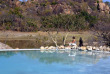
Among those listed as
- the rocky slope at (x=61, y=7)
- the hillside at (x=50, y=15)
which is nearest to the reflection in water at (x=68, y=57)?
the hillside at (x=50, y=15)

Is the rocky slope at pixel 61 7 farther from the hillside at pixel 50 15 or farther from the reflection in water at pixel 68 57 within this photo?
the reflection in water at pixel 68 57

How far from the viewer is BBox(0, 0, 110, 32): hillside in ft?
58.5

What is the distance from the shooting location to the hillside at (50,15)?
17837 mm

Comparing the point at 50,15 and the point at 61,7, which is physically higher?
the point at 61,7

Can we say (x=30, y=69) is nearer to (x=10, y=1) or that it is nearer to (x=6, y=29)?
(x=6, y=29)

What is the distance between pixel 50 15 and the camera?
3212 cm

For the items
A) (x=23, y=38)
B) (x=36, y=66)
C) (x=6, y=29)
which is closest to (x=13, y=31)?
(x=6, y=29)

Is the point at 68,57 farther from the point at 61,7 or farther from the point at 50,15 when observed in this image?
the point at 61,7

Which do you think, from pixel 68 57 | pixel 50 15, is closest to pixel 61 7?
pixel 50 15

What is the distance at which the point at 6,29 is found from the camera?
25.9 m

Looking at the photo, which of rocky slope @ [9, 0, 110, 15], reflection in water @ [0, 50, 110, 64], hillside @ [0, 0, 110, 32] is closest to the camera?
reflection in water @ [0, 50, 110, 64]

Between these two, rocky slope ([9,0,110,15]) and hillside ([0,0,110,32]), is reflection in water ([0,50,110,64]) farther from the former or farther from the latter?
rocky slope ([9,0,110,15])

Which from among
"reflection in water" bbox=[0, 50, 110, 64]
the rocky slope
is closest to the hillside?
the rocky slope

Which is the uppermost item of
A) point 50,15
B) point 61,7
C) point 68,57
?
point 61,7
